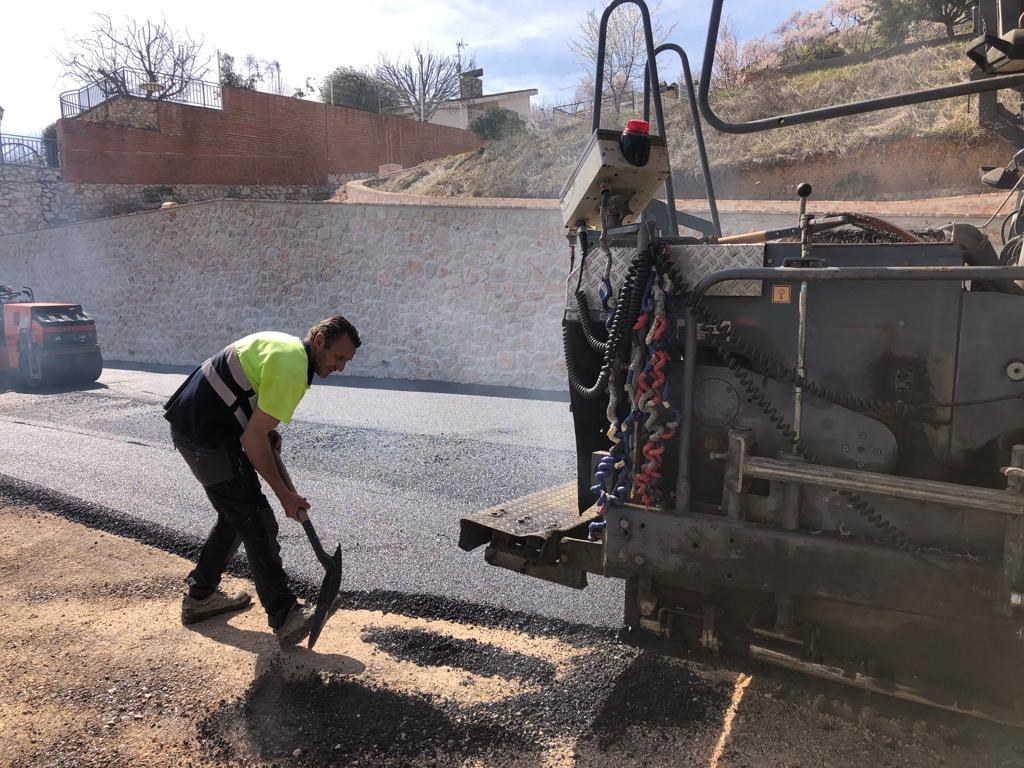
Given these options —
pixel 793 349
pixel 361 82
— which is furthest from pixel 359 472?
pixel 361 82

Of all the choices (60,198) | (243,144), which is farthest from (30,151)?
(243,144)

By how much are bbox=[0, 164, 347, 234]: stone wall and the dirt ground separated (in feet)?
65.6

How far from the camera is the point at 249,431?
3104mm

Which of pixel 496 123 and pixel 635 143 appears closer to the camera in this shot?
pixel 635 143

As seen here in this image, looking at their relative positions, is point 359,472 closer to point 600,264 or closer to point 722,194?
point 600,264

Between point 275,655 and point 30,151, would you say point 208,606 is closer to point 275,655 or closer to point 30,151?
point 275,655

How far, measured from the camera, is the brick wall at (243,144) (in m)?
22.5

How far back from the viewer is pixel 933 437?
226 cm

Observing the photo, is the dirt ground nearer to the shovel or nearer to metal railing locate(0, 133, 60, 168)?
the shovel

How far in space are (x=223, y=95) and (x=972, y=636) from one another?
2633 cm

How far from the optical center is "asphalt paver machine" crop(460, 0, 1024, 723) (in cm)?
211

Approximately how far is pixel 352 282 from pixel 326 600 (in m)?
9.92

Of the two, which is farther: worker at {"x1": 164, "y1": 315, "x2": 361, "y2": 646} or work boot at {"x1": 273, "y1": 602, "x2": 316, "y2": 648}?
work boot at {"x1": 273, "y1": 602, "x2": 316, "y2": 648}

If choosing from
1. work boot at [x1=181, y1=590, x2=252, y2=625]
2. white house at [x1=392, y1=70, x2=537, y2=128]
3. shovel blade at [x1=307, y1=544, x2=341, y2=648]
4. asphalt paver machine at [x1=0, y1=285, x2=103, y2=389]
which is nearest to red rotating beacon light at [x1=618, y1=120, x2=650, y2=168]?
shovel blade at [x1=307, y1=544, x2=341, y2=648]
